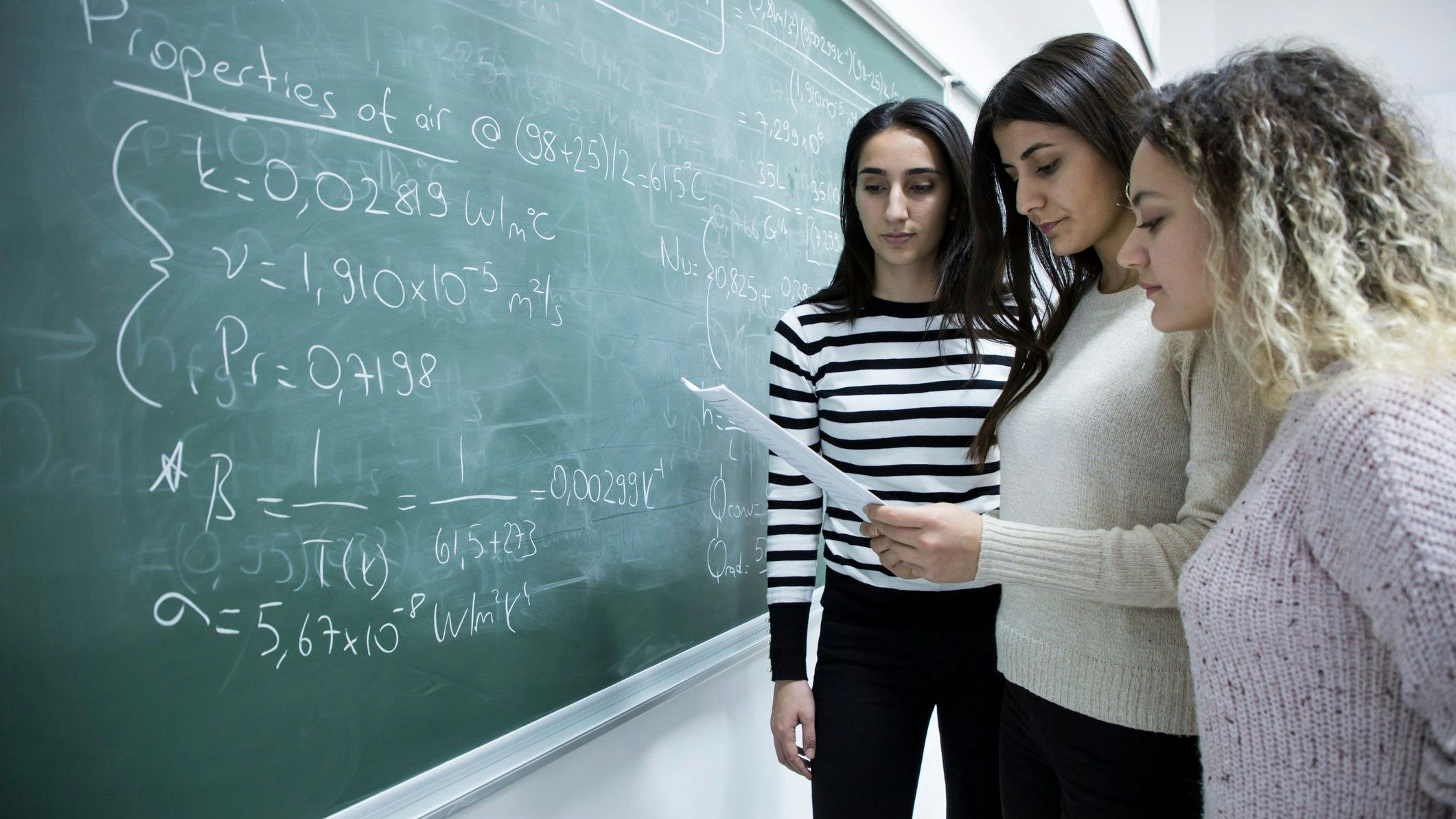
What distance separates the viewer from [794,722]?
1377mm

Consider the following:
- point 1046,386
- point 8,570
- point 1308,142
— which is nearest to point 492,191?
point 8,570

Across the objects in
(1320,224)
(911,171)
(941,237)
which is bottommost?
(1320,224)

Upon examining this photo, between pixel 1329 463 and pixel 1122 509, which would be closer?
pixel 1329 463

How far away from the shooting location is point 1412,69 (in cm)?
443

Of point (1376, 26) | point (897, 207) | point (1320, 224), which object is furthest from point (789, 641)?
point (1376, 26)

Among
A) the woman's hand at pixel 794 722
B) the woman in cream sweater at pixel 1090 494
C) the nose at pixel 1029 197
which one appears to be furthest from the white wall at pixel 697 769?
the nose at pixel 1029 197

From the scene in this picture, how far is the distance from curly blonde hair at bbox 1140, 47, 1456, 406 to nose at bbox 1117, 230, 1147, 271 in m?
0.13

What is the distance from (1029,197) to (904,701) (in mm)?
802

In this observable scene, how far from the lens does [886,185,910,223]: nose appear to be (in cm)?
141

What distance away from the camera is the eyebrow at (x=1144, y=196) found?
84 centimetres

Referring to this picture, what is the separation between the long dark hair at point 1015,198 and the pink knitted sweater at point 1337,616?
49 cm

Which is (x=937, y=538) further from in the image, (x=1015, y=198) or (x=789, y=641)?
(x=1015, y=198)

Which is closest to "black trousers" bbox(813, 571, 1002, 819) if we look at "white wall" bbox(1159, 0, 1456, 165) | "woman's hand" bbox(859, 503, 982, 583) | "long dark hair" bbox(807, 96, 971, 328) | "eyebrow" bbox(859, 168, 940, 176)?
"woman's hand" bbox(859, 503, 982, 583)

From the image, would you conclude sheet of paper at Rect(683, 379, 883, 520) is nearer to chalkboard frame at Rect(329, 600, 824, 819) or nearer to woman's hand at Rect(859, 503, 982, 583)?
woman's hand at Rect(859, 503, 982, 583)
